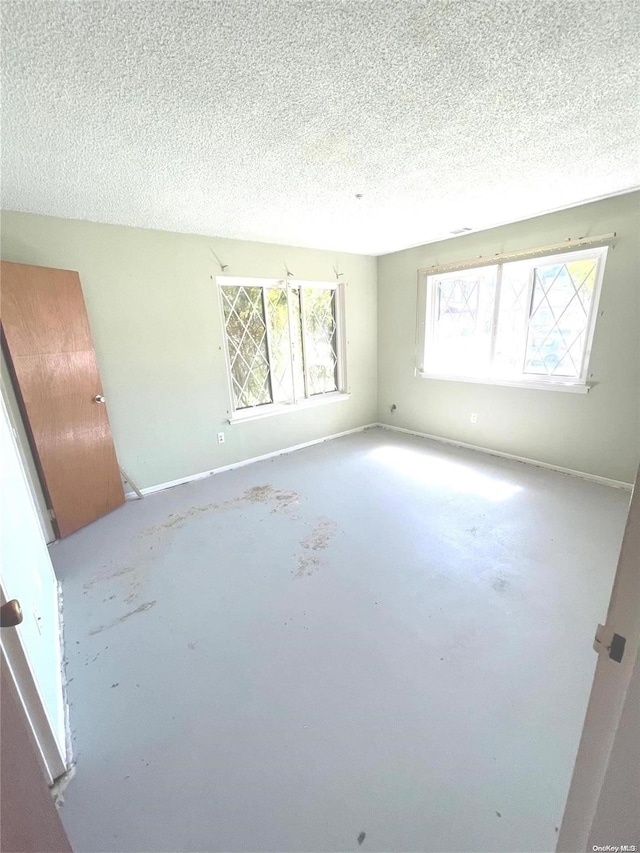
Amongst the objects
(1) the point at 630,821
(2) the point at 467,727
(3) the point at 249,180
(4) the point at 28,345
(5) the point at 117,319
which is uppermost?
(3) the point at 249,180

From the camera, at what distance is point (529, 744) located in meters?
1.10

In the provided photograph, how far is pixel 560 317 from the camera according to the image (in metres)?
2.95

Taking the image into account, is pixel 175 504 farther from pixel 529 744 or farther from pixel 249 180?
pixel 529 744

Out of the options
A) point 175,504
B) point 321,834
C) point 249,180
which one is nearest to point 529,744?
point 321,834

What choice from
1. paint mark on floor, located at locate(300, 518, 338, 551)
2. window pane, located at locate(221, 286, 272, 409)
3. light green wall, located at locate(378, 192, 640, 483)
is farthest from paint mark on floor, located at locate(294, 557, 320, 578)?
light green wall, located at locate(378, 192, 640, 483)

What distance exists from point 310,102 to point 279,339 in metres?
2.47

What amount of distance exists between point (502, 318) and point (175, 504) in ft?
11.5

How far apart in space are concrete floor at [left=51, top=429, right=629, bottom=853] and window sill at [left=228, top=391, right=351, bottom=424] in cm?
118

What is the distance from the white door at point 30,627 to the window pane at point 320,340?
294cm

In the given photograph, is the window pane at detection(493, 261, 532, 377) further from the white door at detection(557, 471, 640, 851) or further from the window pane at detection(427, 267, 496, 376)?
the white door at detection(557, 471, 640, 851)

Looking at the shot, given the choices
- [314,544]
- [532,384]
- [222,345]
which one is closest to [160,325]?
[222,345]

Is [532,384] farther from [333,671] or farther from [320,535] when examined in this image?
[333,671]

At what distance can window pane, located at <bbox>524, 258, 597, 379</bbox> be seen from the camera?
9.16 feet

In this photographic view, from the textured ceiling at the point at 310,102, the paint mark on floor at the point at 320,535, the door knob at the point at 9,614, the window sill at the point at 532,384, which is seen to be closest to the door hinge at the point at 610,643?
the door knob at the point at 9,614
